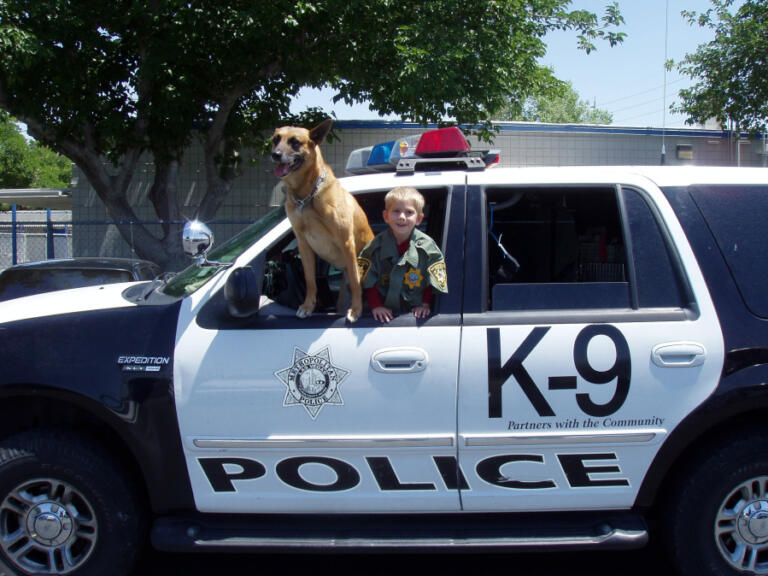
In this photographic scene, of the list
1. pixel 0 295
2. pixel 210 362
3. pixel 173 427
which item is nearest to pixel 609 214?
pixel 210 362

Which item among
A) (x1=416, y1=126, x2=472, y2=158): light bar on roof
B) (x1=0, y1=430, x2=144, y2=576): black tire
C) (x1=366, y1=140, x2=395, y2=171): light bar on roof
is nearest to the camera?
(x1=0, y1=430, x2=144, y2=576): black tire

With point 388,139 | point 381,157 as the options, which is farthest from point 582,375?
point 388,139

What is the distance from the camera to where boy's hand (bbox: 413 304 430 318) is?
305cm

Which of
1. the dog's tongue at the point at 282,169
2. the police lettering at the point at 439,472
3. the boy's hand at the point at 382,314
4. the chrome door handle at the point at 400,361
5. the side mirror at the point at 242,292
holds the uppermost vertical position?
the dog's tongue at the point at 282,169

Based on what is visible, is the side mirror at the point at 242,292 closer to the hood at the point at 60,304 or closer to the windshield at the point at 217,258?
the windshield at the point at 217,258

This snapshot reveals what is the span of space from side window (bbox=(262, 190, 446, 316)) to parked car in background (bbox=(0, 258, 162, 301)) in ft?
13.3

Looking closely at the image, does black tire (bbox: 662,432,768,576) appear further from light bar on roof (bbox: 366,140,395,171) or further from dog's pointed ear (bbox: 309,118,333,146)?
dog's pointed ear (bbox: 309,118,333,146)

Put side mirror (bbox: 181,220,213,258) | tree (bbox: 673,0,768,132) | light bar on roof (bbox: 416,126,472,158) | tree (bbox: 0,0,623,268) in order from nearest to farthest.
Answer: side mirror (bbox: 181,220,213,258), light bar on roof (bbox: 416,126,472,158), tree (bbox: 0,0,623,268), tree (bbox: 673,0,768,132)

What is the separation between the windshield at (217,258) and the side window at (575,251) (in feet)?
3.68

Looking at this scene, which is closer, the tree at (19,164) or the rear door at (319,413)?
the rear door at (319,413)

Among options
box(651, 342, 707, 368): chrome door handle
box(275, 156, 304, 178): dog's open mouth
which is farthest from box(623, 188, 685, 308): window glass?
box(275, 156, 304, 178): dog's open mouth

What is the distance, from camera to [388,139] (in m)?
13.7

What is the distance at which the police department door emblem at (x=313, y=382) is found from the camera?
295 centimetres

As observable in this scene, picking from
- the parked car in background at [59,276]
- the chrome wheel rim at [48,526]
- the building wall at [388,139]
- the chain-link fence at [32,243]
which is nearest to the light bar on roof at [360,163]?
the chrome wheel rim at [48,526]
